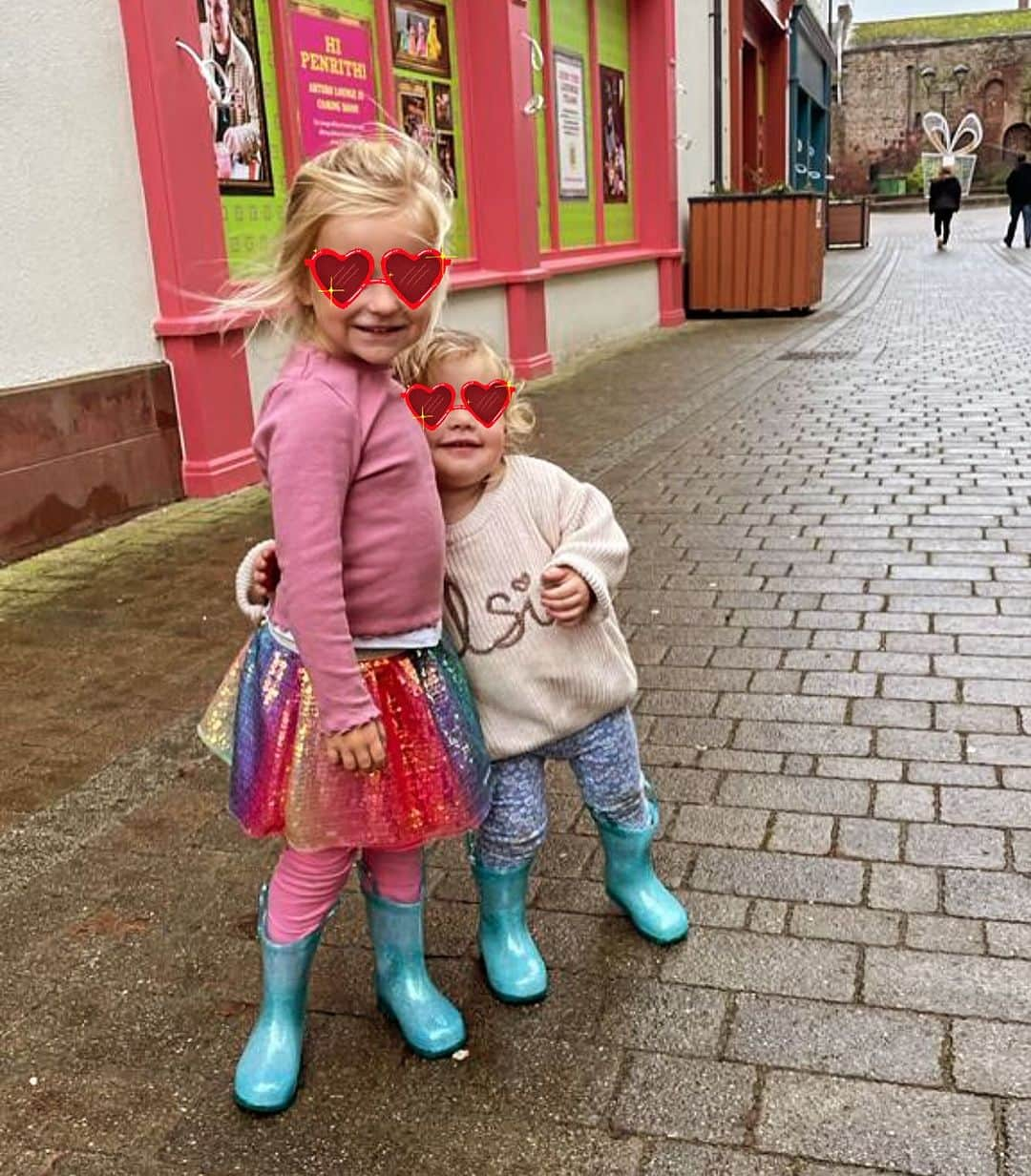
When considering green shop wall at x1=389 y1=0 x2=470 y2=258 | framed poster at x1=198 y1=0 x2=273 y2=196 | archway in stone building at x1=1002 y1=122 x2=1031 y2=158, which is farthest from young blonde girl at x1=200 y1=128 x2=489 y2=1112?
archway in stone building at x1=1002 y1=122 x2=1031 y2=158

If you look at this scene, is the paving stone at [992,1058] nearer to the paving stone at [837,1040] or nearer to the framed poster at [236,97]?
the paving stone at [837,1040]

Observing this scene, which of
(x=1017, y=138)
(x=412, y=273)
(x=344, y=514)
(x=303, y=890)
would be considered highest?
(x=1017, y=138)

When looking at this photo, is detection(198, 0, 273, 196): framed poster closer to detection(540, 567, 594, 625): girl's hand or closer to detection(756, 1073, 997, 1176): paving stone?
detection(540, 567, 594, 625): girl's hand

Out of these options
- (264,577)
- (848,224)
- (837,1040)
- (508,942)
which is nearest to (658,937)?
(508,942)

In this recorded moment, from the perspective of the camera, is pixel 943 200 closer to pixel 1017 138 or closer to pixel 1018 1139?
pixel 1018 1139

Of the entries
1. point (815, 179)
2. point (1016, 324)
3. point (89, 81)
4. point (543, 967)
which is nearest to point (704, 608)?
point (543, 967)

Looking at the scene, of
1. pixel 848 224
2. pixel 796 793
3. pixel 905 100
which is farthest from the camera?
pixel 905 100

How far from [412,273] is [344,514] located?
1.25 ft

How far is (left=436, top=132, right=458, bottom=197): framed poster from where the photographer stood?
9633mm

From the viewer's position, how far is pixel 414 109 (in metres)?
9.11

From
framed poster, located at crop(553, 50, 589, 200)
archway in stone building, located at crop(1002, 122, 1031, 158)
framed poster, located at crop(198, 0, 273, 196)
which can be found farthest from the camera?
archway in stone building, located at crop(1002, 122, 1031, 158)

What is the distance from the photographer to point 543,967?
2.43 meters

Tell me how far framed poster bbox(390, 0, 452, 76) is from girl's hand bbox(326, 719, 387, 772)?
26.1 ft

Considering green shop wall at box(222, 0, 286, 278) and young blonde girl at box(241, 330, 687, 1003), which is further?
green shop wall at box(222, 0, 286, 278)
